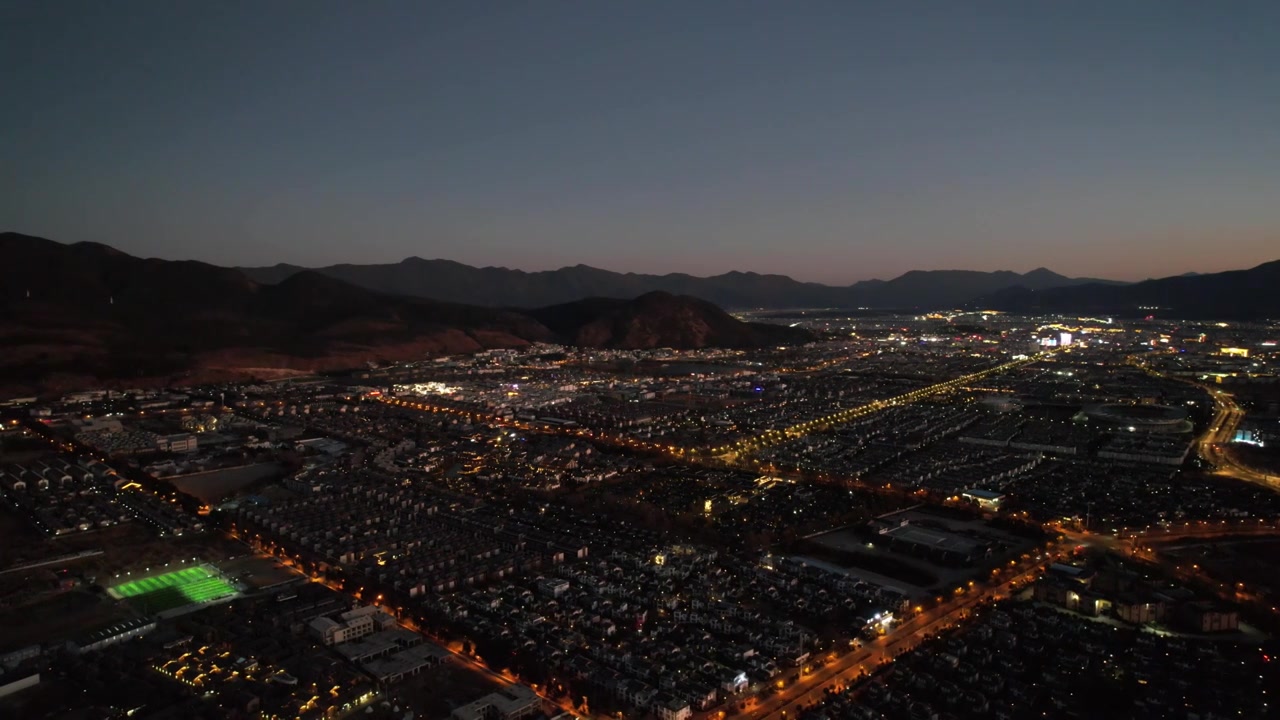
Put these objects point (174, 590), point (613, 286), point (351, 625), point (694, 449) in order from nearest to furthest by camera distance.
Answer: point (351, 625) → point (174, 590) → point (694, 449) → point (613, 286)

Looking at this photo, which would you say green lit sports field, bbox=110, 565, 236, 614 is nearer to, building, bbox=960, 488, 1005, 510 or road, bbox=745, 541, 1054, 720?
road, bbox=745, 541, 1054, 720

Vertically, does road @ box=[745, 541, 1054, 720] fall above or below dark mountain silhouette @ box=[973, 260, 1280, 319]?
below

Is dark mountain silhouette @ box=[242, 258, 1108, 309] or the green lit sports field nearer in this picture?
the green lit sports field

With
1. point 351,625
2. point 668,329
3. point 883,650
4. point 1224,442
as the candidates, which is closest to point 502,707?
point 351,625

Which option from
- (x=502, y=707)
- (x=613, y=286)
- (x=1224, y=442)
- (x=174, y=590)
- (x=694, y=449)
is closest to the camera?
(x=502, y=707)

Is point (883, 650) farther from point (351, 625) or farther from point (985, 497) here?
point (985, 497)

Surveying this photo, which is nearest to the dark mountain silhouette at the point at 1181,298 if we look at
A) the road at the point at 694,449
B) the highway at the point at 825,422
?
the highway at the point at 825,422

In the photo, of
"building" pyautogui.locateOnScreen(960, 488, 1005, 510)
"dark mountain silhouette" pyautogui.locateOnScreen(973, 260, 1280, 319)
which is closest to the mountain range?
"dark mountain silhouette" pyautogui.locateOnScreen(973, 260, 1280, 319)

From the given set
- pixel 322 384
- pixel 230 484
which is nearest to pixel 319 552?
pixel 230 484
